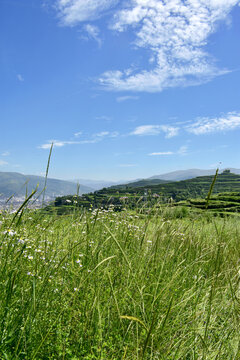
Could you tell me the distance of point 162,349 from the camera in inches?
85.0

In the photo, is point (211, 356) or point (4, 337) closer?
point (4, 337)

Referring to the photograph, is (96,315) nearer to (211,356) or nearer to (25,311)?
(25,311)

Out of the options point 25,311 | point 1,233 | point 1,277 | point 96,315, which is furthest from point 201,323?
point 1,233

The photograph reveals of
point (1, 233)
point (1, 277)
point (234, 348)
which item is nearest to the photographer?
point (234, 348)

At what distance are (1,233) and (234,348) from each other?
2.96 meters

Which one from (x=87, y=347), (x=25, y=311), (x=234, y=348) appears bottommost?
(x=87, y=347)

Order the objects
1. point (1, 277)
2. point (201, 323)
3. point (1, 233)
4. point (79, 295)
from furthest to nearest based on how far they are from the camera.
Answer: point (1, 233)
point (79, 295)
point (201, 323)
point (1, 277)

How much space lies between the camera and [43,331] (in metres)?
2.02

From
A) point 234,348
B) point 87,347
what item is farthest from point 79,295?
point 234,348

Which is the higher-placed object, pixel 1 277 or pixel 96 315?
pixel 1 277

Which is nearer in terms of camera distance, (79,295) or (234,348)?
(234,348)

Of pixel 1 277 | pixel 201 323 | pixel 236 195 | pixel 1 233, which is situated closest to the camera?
pixel 1 277

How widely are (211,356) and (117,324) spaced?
0.86 m

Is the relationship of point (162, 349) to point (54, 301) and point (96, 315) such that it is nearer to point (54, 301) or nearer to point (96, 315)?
point (96, 315)
